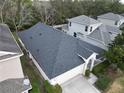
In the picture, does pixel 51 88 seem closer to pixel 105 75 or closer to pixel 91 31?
pixel 105 75

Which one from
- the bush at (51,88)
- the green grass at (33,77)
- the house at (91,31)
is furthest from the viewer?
the house at (91,31)

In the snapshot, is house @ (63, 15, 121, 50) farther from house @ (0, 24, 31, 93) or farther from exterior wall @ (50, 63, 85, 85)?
house @ (0, 24, 31, 93)

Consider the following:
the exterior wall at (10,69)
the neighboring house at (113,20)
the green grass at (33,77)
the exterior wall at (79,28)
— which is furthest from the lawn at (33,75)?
the neighboring house at (113,20)

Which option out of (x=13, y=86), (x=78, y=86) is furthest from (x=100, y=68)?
(x=13, y=86)

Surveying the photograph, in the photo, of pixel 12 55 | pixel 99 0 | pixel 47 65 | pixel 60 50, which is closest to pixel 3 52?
pixel 12 55

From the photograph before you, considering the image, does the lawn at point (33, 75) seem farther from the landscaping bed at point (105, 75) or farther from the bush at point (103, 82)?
→ the landscaping bed at point (105, 75)

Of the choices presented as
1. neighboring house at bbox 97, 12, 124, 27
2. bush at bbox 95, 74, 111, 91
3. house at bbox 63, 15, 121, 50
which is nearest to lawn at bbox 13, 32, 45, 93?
bush at bbox 95, 74, 111, 91
